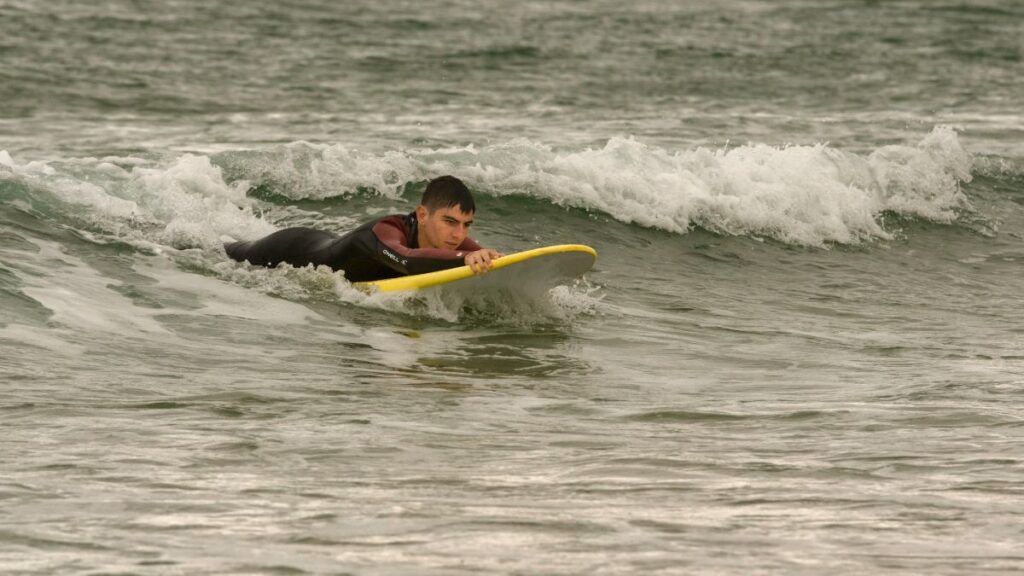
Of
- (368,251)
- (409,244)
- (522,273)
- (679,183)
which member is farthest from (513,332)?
(679,183)

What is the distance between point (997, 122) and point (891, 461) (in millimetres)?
14800

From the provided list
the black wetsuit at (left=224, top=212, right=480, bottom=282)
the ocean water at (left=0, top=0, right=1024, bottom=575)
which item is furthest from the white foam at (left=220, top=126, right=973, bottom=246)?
the black wetsuit at (left=224, top=212, right=480, bottom=282)

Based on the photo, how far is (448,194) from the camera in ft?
29.8

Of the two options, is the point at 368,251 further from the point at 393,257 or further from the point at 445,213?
the point at 445,213

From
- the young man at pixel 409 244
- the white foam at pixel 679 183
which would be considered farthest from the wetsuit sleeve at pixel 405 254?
the white foam at pixel 679 183

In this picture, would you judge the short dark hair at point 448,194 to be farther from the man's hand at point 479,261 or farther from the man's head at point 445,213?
the man's hand at point 479,261

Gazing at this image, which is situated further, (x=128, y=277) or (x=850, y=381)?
(x=128, y=277)

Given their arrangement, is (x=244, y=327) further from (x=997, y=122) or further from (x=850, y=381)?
(x=997, y=122)

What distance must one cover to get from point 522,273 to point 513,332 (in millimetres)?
388

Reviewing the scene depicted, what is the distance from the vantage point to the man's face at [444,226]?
9.17m

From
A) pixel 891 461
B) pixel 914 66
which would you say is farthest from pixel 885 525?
pixel 914 66

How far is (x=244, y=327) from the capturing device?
865 cm

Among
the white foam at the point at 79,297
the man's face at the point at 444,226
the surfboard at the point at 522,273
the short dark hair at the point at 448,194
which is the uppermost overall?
the short dark hair at the point at 448,194

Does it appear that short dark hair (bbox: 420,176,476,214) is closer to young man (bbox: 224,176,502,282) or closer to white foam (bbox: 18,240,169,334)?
young man (bbox: 224,176,502,282)
